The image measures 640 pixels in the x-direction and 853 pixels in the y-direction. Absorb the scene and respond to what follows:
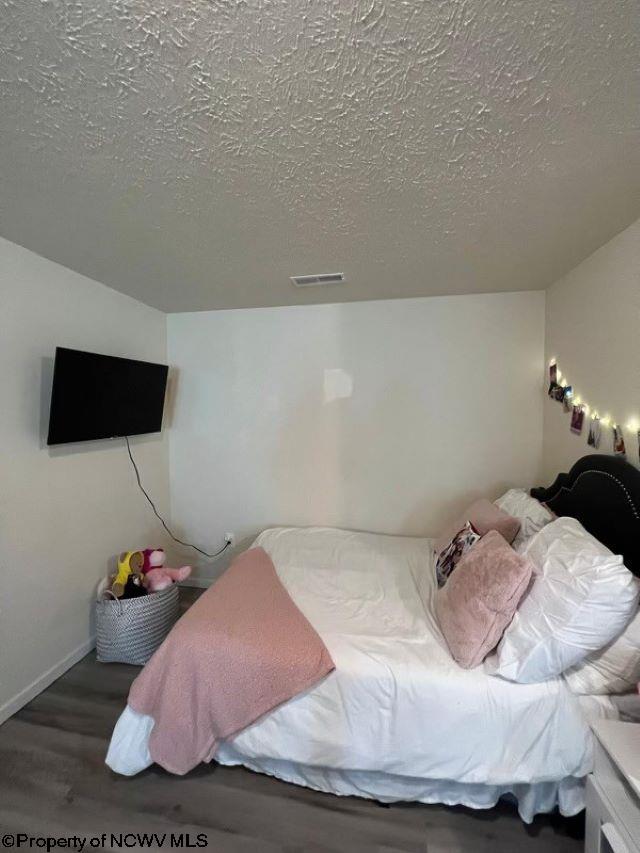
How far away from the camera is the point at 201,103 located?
3.12 ft

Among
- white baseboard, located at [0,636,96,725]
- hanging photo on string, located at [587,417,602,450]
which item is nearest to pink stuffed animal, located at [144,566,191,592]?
white baseboard, located at [0,636,96,725]

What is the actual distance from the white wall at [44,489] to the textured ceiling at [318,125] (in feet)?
1.15

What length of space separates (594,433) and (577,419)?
0.59ft

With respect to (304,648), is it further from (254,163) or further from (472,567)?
(254,163)

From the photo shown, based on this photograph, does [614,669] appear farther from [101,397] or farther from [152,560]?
[101,397]

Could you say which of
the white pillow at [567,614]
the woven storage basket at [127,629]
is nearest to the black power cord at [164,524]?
the woven storage basket at [127,629]

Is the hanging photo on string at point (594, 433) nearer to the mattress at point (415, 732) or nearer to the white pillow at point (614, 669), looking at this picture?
the white pillow at point (614, 669)

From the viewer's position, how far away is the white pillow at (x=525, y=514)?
176cm

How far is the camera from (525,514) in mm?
1914

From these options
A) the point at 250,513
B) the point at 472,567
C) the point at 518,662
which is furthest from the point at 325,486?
the point at 518,662

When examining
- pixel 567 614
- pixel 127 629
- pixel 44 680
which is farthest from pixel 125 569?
pixel 567 614

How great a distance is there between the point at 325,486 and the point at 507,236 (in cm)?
199

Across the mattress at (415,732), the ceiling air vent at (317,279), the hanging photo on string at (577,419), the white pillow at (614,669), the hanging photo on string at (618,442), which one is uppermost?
the ceiling air vent at (317,279)

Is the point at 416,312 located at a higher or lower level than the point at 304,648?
higher
